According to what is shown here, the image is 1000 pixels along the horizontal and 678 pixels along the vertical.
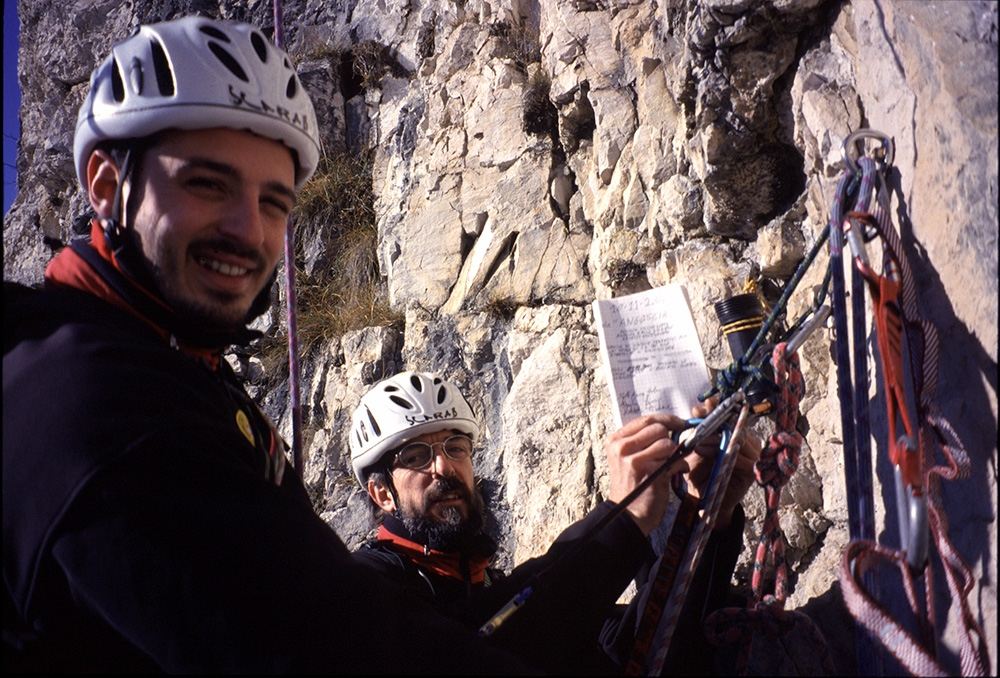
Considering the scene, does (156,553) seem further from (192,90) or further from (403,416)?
(403,416)

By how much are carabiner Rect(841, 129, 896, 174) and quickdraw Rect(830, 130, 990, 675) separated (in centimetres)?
19

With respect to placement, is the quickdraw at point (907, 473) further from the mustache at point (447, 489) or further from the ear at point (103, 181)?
the mustache at point (447, 489)

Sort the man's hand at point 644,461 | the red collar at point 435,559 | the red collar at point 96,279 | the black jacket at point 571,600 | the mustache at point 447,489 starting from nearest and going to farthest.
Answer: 1. the red collar at point 96,279
2. the black jacket at point 571,600
3. the man's hand at point 644,461
4. the red collar at point 435,559
5. the mustache at point 447,489

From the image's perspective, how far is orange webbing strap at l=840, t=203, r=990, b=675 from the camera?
1.42 meters

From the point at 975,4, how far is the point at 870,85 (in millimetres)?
685

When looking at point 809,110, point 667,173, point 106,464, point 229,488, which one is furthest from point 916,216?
point 667,173

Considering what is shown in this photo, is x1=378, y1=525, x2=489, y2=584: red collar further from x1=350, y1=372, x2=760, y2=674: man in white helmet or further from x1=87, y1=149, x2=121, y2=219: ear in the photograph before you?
x1=87, y1=149, x2=121, y2=219: ear

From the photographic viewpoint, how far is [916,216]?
1716 mm

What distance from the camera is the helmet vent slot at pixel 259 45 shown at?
2.04 m

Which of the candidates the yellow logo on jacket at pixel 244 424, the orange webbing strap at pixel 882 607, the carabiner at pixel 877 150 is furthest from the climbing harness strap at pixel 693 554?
the yellow logo on jacket at pixel 244 424

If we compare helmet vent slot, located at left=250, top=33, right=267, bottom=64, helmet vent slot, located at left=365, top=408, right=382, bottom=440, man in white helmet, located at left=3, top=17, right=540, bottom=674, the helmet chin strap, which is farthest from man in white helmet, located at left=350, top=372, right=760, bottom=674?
helmet vent slot, located at left=250, top=33, right=267, bottom=64

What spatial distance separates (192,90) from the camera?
5.76 ft

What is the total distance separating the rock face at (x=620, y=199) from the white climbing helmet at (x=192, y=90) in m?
0.51

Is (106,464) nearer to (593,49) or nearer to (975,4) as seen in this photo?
(975,4)
